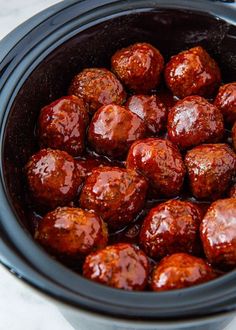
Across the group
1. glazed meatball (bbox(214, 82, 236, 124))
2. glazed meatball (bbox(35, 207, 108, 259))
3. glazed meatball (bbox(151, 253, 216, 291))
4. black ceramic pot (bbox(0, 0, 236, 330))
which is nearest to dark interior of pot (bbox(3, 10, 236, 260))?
black ceramic pot (bbox(0, 0, 236, 330))

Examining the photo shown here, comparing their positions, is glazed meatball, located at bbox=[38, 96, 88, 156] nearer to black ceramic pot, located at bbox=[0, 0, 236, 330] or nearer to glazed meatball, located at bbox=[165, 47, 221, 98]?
black ceramic pot, located at bbox=[0, 0, 236, 330]

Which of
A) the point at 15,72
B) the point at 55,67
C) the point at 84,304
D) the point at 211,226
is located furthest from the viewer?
the point at 55,67

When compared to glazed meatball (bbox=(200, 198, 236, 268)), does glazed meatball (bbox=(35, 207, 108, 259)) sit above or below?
above

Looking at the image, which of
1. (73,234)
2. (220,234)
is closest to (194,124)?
(220,234)

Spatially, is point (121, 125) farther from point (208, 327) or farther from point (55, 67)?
point (208, 327)

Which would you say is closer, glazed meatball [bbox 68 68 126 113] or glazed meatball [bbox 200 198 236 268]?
glazed meatball [bbox 200 198 236 268]

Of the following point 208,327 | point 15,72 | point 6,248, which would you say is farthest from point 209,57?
point 6,248
